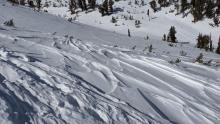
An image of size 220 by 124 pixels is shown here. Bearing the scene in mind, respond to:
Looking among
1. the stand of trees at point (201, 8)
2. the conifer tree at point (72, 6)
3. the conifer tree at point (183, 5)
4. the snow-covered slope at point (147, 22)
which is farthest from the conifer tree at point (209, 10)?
the conifer tree at point (72, 6)

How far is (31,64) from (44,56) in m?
0.72

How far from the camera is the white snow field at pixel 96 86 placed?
3863mm

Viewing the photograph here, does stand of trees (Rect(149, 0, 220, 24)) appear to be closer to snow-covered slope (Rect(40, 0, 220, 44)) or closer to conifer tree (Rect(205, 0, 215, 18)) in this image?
conifer tree (Rect(205, 0, 215, 18))

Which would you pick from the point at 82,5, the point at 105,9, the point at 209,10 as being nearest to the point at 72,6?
the point at 82,5

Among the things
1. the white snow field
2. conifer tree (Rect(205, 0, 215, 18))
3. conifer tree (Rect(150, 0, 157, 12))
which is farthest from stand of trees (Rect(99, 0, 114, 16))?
the white snow field

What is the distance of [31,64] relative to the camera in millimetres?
5109

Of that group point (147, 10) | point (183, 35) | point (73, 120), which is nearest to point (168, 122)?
point (73, 120)

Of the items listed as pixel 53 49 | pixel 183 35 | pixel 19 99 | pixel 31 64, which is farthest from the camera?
pixel 183 35

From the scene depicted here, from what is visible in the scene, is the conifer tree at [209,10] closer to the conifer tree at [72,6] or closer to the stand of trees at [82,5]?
the stand of trees at [82,5]

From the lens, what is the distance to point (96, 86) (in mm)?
4832

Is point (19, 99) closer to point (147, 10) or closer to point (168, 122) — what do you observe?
point (168, 122)

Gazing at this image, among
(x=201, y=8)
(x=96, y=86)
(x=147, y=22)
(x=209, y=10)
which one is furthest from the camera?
(x=147, y=22)

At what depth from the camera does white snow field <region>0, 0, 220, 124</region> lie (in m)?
3.86

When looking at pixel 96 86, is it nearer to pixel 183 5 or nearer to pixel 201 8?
pixel 201 8
